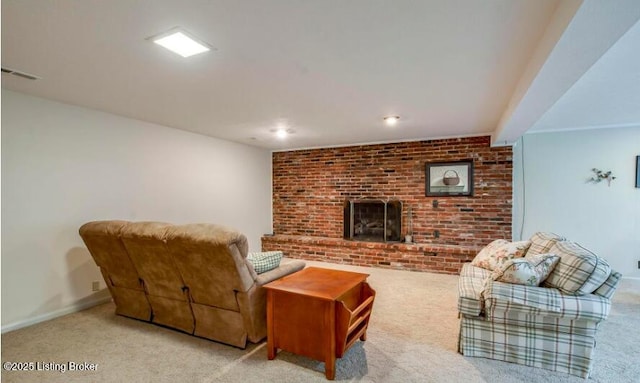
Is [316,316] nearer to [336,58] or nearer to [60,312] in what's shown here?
[336,58]

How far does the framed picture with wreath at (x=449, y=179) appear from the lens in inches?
205

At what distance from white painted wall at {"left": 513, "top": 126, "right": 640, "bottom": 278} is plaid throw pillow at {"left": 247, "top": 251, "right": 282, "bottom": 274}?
404 cm

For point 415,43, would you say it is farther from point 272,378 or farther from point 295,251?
point 295,251

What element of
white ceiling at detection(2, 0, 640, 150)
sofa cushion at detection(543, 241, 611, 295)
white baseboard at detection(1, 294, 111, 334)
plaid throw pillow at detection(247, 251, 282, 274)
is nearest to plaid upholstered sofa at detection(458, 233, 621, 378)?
sofa cushion at detection(543, 241, 611, 295)

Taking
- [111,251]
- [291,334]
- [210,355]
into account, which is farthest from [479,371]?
[111,251]

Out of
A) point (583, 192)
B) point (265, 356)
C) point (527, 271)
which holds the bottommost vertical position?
point (265, 356)

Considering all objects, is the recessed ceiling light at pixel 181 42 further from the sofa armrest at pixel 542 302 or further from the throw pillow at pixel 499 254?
the throw pillow at pixel 499 254

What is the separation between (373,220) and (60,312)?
4.59 meters

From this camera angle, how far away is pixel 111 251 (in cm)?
288

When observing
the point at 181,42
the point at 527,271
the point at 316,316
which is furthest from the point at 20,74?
the point at 527,271

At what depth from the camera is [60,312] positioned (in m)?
3.25

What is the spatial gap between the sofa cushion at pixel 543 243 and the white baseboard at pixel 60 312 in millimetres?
4633

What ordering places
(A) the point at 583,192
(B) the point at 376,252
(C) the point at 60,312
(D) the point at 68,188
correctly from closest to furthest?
(C) the point at 60,312 → (D) the point at 68,188 → (A) the point at 583,192 → (B) the point at 376,252

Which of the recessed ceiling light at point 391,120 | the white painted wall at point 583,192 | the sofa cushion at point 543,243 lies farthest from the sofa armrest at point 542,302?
the white painted wall at point 583,192
